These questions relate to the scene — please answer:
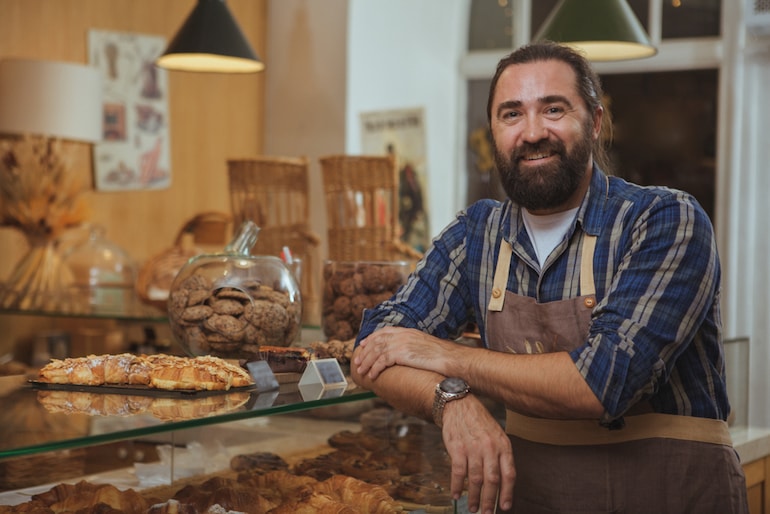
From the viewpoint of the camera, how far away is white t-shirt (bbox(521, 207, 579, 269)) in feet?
6.41

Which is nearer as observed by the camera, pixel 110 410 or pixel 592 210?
pixel 110 410

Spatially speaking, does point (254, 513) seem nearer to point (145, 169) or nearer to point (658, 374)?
point (658, 374)

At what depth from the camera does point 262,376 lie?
173 cm

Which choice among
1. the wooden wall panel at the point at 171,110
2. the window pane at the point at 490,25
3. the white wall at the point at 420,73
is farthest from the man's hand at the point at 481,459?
the window pane at the point at 490,25

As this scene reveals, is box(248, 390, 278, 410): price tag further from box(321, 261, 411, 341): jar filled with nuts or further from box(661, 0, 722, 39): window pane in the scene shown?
box(661, 0, 722, 39): window pane

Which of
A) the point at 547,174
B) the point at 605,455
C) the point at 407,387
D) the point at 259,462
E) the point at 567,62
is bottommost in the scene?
the point at 259,462

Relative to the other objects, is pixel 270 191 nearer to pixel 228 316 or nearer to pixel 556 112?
pixel 228 316

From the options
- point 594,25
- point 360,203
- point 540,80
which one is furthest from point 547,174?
point 360,203

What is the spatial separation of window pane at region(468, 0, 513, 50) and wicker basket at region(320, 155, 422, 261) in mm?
2498

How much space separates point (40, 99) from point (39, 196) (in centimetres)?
43

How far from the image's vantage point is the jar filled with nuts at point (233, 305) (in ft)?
6.57

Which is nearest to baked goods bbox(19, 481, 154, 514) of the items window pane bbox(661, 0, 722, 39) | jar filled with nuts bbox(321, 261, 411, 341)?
jar filled with nuts bbox(321, 261, 411, 341)

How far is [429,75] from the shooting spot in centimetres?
646

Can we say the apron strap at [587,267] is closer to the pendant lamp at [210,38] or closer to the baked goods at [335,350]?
the baked goods at [335,350]
